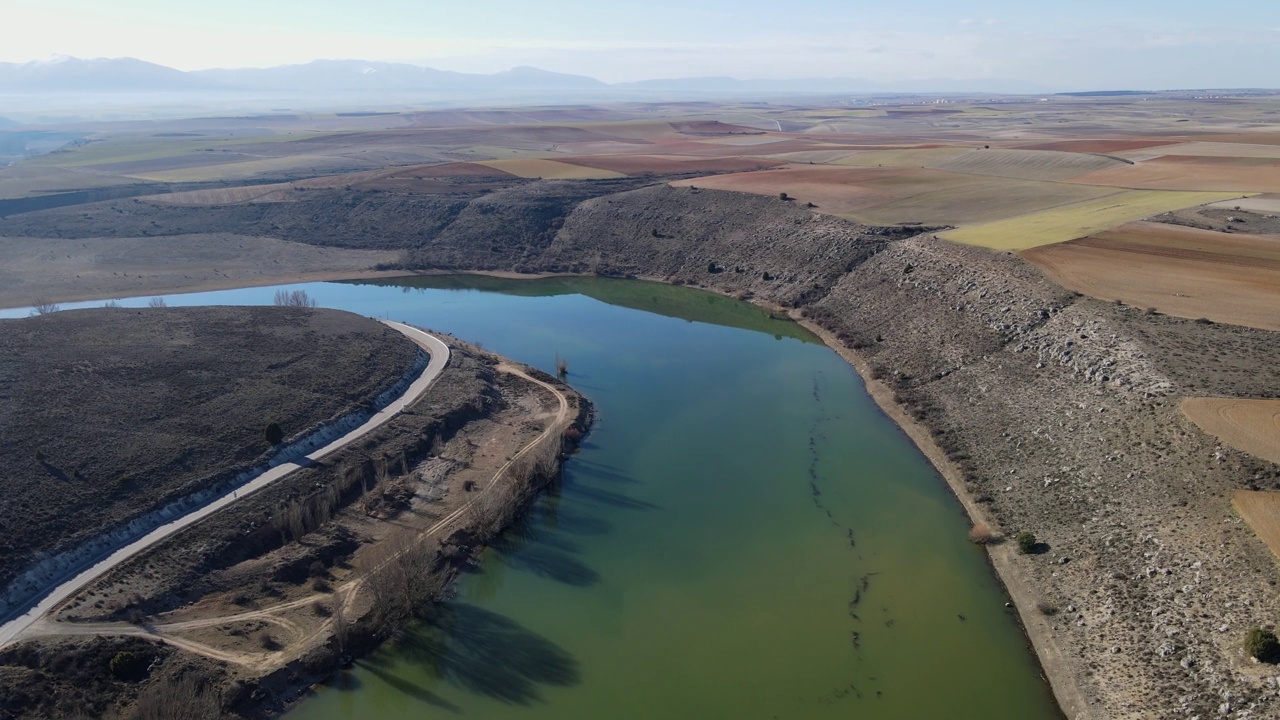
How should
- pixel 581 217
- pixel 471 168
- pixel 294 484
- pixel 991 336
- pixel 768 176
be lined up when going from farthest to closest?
pixel 471 168
pixel 768 176
pixel 581 217
pixel 991 336
pixel 294 484

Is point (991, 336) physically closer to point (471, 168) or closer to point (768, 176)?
point (768, 176)

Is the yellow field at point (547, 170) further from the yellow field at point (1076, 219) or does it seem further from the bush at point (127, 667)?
the bush at point (127, 667)

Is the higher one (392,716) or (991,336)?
(991,336)

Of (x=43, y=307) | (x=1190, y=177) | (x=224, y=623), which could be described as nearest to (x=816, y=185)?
(x=1190, y=177)

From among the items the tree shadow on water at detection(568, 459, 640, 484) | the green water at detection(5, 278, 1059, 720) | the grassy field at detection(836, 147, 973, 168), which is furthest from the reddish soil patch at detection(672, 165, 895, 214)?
the tree shadow on water at detection(568, 459, 640, 484)

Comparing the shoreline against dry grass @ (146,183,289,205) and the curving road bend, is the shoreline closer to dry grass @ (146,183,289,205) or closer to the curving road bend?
the curving road bend

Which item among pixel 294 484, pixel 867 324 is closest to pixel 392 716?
pixel 294 484
